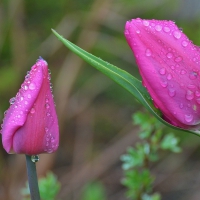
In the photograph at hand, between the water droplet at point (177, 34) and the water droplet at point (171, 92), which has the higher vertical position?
the water droplet at point (177, 34)

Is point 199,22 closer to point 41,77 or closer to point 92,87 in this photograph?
point 92,87

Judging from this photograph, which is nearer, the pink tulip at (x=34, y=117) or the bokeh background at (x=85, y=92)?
the pink tulip at (x=34, y=117)

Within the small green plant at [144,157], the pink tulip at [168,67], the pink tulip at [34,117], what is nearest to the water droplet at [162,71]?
the pink tulip at [168,67]

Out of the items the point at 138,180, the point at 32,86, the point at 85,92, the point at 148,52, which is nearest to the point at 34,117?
the point at 32,86

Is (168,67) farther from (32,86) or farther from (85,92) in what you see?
(85,92)

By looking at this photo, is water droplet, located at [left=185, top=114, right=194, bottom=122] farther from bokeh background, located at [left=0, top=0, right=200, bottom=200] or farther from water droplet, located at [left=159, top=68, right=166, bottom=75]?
bokeh background, located at [left=0, top=0, right=200, bottom=200]

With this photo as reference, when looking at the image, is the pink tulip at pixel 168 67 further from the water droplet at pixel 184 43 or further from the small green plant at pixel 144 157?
the small green plant at pixel 144 157
